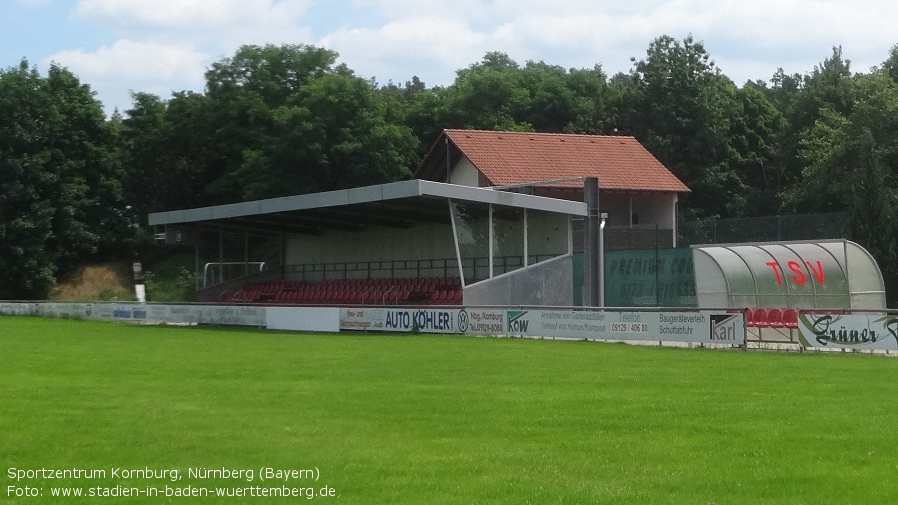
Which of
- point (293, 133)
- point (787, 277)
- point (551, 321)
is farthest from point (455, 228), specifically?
point (293, 133)

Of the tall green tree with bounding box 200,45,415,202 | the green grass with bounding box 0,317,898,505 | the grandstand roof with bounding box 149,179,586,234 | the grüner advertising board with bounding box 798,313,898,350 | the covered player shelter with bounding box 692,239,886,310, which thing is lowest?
the green grass with bounding box 0,317,898,505

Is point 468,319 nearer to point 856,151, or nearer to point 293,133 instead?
point 856,151

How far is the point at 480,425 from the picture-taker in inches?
547

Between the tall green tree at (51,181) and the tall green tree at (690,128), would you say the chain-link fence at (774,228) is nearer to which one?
the tall green tree at (690,128)

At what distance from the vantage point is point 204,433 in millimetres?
13008

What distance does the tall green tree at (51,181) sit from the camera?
215 feet

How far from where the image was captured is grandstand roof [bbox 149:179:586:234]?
3788cm

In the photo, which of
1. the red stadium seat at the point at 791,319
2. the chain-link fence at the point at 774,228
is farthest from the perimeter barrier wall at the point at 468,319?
the chain-link fence at the point at 774,228

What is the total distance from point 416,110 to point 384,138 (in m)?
11.6

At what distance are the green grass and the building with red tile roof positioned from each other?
29.3 m

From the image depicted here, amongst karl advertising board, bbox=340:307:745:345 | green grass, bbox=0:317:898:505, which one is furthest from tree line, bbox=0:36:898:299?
green grass, bbox=0:317:898:505

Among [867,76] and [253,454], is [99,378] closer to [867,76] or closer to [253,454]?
[253,454]

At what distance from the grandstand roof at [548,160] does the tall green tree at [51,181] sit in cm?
2391

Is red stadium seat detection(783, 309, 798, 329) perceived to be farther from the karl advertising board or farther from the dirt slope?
the dirt slope
